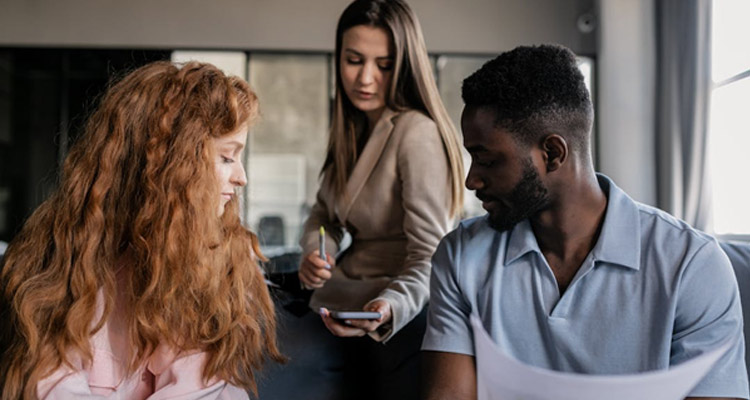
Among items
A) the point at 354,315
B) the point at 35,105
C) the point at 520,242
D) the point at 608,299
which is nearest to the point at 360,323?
the point at 354,315

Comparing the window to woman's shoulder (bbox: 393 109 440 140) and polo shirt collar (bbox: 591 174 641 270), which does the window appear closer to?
woman's shoulder (bbox: 393 109 440 140)

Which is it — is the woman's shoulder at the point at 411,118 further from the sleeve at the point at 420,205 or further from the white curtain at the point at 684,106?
the white curtain at the point at 684,106

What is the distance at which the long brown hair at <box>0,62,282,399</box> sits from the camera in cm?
116

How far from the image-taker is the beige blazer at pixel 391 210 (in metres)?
1.51

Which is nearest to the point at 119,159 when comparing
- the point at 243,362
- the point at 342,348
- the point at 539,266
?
the point at 243,362

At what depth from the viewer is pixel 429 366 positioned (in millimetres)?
1242

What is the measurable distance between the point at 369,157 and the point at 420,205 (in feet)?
0.64

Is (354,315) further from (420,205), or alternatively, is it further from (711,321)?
(711,321)

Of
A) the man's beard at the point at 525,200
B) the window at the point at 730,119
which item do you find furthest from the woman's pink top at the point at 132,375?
the window at the point at 730,119

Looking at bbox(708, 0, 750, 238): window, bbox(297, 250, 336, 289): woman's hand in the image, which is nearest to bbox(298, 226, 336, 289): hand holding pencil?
bbox(297, 250, 336, 289): woman's hand

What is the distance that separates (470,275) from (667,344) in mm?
338

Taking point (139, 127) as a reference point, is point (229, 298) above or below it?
below

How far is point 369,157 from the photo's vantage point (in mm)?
1626

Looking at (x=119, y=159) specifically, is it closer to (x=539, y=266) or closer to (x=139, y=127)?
(x=139, y=127)
